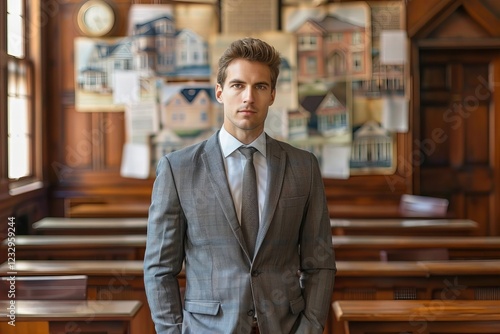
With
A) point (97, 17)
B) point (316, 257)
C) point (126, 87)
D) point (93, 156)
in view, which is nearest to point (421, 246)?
point (316, 257)

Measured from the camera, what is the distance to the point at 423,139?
22.1 ft

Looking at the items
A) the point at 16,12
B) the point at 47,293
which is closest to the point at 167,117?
the point at 16,12

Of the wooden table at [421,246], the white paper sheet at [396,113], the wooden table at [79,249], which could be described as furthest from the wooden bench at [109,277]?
the white paper sheet at [396,113]

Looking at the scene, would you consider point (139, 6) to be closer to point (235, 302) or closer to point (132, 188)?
point (132, 188)

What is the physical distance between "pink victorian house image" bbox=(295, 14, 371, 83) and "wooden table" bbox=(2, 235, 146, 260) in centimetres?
278

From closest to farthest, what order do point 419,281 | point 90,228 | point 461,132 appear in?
point 419,281 → point 90,228 → point 461,132

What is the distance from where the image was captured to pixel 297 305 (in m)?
1.93

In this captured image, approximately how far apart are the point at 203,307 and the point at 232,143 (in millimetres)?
441

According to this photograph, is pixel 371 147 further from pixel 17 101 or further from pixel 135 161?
pixel 17 101

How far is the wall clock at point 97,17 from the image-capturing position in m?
6.56

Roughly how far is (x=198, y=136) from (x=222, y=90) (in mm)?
4717

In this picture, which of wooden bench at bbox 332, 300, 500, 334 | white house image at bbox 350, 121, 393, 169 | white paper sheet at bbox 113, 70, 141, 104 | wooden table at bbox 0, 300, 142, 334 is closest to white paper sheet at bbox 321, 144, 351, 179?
white house image at bbox 350, 121, 393, 169

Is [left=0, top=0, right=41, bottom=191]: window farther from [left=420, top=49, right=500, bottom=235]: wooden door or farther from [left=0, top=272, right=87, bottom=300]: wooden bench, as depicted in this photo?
[left=420, top=49, right=500, bottom=235]: wooden door

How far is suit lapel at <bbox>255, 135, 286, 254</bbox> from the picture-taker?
1.88 metres
